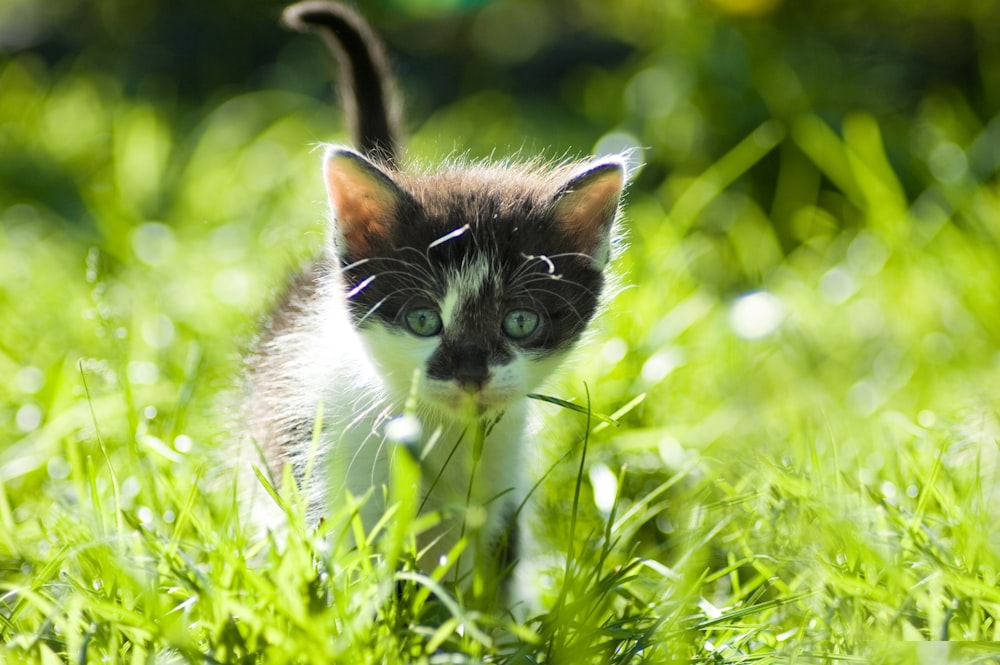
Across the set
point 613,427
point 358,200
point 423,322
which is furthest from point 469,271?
point 613,427

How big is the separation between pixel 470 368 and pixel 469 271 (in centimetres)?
22

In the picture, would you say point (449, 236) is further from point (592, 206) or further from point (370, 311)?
point (592, 206)

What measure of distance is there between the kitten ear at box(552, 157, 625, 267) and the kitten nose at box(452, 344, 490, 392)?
Result: 394 mm

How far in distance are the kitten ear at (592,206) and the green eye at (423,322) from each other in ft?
1.16

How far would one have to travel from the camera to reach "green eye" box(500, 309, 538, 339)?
202cm

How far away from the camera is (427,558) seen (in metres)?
2.19

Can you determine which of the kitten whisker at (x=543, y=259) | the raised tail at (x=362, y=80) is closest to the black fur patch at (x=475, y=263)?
the kitten whisker at (x=543, y=259)

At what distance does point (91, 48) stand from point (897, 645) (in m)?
7.41

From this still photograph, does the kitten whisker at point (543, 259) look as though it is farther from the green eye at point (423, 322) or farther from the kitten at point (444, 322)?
the green eye at point (423, 322)

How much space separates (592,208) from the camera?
2135 mm

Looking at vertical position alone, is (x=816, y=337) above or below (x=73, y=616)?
below

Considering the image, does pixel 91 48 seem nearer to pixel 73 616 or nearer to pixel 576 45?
pixel 576 45

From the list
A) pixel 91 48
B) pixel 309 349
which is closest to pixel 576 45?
pixel 91 48

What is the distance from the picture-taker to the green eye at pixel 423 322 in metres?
2.01
